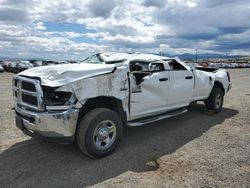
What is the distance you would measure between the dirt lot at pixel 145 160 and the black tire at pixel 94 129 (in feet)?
0.55

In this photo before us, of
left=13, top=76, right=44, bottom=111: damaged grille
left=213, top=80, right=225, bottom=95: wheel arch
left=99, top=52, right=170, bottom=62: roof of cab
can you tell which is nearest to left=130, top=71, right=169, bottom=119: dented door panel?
left=99, top=52, right=170, bottom=62: roof of cab

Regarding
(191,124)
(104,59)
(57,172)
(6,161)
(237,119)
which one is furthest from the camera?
(237,119)

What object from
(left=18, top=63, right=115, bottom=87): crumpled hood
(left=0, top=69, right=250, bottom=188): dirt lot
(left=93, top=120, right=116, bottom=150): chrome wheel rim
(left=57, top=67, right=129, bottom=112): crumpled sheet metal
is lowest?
(left=0, top=69, right=250, bottom=188): dirt lot

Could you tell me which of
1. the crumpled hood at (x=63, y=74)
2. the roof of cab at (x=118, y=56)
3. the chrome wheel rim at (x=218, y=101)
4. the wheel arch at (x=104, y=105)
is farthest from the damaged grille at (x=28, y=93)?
the chrome wheel rim at (x=218, y=101)

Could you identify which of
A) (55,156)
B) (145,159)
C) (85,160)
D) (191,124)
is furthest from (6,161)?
(191,124)

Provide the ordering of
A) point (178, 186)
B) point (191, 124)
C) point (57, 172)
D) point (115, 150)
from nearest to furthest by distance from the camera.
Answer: point (178, 186), point (57, 172), point (115, 150), point (191, 124)

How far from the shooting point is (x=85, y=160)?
471cm

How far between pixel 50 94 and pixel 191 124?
12.7ft

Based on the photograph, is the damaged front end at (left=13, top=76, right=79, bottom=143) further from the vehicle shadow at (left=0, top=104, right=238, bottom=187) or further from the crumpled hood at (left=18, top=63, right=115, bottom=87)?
the vehicle shadow at (left=0, top=104, right=238, bottom=187)

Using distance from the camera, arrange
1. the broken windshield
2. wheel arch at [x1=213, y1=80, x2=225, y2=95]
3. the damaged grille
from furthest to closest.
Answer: wheel arch at [x1=213, y1=80, x2=225, y2=95], the broken windshield, the damaged grille

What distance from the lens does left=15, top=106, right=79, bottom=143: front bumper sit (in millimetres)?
4305

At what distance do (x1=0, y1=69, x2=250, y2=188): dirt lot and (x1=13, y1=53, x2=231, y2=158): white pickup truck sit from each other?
0.41m

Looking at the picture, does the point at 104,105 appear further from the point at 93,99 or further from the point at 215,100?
the point at 215,100

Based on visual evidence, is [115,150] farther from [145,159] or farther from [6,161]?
[6,161]
